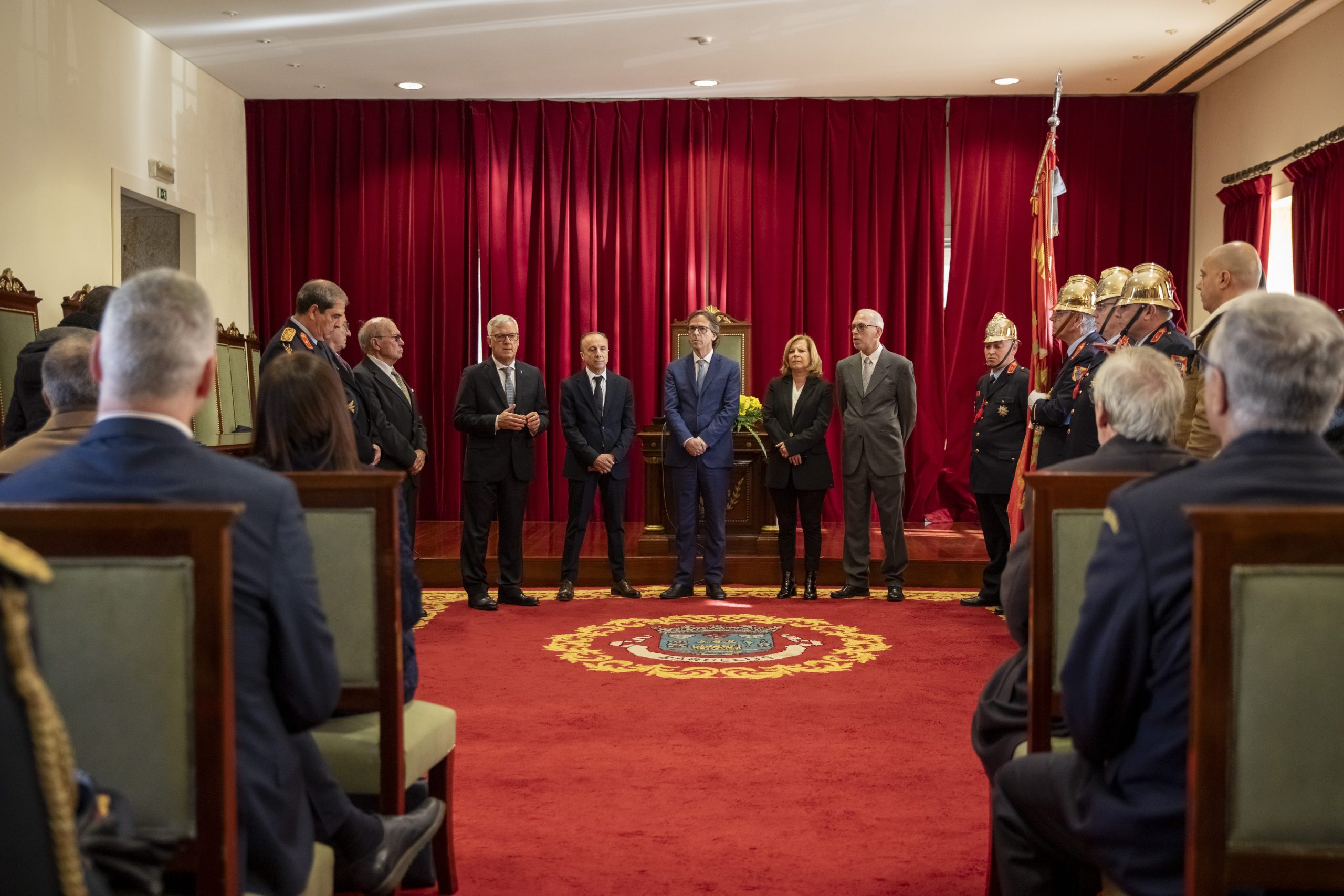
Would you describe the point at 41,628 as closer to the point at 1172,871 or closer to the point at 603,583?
the point at 1172,871

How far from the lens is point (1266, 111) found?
788 centimetres

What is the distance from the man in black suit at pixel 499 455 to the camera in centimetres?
638

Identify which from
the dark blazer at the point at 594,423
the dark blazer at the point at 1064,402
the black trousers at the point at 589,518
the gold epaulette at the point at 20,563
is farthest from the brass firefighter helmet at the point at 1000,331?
the gold epaulette at the point at 20,563

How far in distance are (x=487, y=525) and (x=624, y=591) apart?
89 centimetres

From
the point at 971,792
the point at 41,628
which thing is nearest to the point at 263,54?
the point at 971,792

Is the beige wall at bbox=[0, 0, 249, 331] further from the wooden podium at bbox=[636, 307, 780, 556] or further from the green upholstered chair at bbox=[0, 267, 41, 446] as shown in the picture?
the wooden podium at bbox=[636, 307, 780, 556]

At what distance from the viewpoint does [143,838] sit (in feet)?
4.82

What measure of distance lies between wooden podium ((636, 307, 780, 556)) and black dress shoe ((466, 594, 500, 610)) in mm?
1217

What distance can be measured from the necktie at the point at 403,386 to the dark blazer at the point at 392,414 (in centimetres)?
1

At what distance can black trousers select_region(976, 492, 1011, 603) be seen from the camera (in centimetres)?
642

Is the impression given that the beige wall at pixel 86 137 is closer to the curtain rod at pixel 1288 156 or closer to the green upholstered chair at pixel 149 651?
the green upholstered chair at pixel 149 651

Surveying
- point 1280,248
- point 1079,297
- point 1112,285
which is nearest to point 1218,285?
point 1112,285

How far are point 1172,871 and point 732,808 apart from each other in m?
1.69

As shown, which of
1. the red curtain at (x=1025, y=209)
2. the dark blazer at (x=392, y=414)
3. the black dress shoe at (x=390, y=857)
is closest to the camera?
the black dress shoe at (x=390, y=857)
